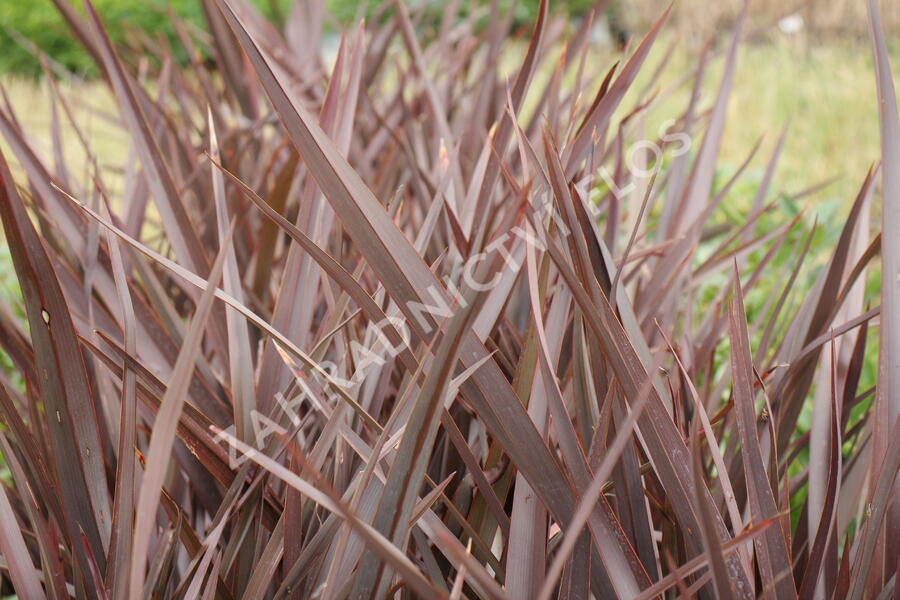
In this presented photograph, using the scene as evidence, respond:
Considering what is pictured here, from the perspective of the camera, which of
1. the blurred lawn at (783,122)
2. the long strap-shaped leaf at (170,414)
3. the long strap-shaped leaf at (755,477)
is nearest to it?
the long strap-shaped leaf at (170,414)

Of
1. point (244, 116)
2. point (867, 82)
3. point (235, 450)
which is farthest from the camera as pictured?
point (867, 82)

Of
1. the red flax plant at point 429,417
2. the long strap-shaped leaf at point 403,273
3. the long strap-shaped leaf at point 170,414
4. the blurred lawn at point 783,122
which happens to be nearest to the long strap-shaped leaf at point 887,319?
the red flax plant at point 429,417

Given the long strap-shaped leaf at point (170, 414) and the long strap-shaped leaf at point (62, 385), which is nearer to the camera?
the long strap-shaped leaf at point (170, 414)

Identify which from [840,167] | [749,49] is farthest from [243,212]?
[749,49]

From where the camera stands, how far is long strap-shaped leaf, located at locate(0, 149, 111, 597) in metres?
0.51

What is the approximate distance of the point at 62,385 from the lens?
20.7 inches

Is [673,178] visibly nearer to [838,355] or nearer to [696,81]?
[696,81]

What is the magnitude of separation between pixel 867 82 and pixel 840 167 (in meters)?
1.33

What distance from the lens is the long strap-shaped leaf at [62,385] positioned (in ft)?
1.68

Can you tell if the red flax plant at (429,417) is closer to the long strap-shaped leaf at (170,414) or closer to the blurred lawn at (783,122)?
the long strap-shaped leaf at (170,414)

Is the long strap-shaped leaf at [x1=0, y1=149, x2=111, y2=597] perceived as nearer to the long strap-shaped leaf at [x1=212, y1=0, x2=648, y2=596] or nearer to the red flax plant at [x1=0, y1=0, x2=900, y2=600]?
the red flax plant at [x1=0, y1=0, x2=900, y2=600]

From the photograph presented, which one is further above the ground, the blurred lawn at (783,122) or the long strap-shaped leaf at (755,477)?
the blurred lawn at (783,122)

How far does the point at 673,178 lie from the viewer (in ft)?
3.56

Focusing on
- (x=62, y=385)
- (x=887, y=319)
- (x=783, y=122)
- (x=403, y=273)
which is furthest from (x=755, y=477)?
(x=783, y=122)
